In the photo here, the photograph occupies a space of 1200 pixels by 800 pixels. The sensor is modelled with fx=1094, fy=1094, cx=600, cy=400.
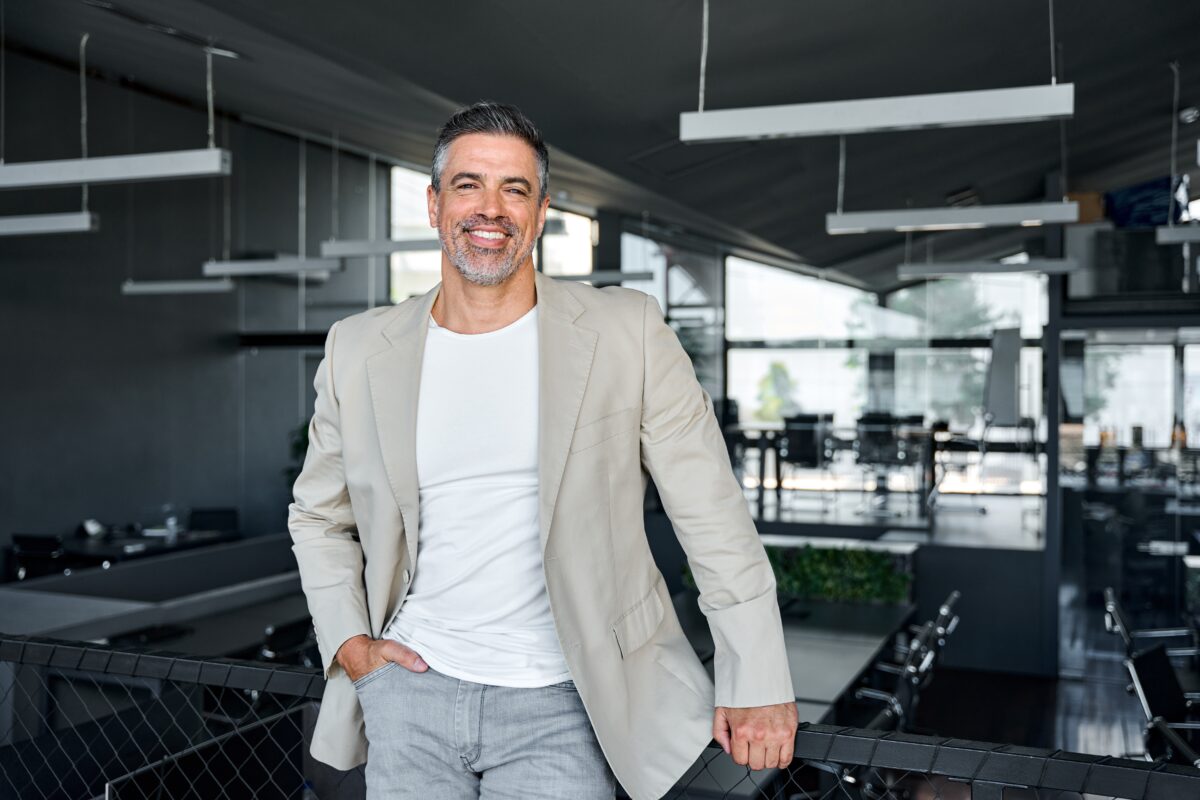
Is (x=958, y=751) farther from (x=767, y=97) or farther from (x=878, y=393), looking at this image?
Result: (x=878, y=393)

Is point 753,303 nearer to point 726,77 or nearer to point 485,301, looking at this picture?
point 726,77

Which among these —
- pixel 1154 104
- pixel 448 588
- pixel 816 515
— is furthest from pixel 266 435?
pixel 448 588

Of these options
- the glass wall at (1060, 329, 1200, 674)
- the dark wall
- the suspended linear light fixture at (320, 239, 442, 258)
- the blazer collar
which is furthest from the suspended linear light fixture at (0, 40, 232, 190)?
the glass wall at (1060, 329, 1200, 674)

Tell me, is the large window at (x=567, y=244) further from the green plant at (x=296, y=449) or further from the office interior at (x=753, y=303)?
the green plant at (x=296, y=449)

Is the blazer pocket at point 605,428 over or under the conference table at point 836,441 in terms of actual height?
over

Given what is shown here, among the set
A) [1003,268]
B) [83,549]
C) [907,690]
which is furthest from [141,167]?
[1003,268]

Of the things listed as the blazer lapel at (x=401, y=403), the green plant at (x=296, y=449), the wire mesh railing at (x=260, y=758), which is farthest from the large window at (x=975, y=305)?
the blazer lapel at (x=401, y=403)

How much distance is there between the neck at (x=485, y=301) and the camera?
142 centimetres

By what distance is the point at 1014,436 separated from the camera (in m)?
8.57

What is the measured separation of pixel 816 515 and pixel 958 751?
25.9ft

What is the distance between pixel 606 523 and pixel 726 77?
388 cm

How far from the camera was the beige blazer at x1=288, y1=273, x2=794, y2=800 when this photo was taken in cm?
131

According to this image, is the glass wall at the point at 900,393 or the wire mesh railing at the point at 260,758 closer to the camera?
the wire mesh railing at the point at 260,758

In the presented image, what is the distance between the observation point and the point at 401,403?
142cm
